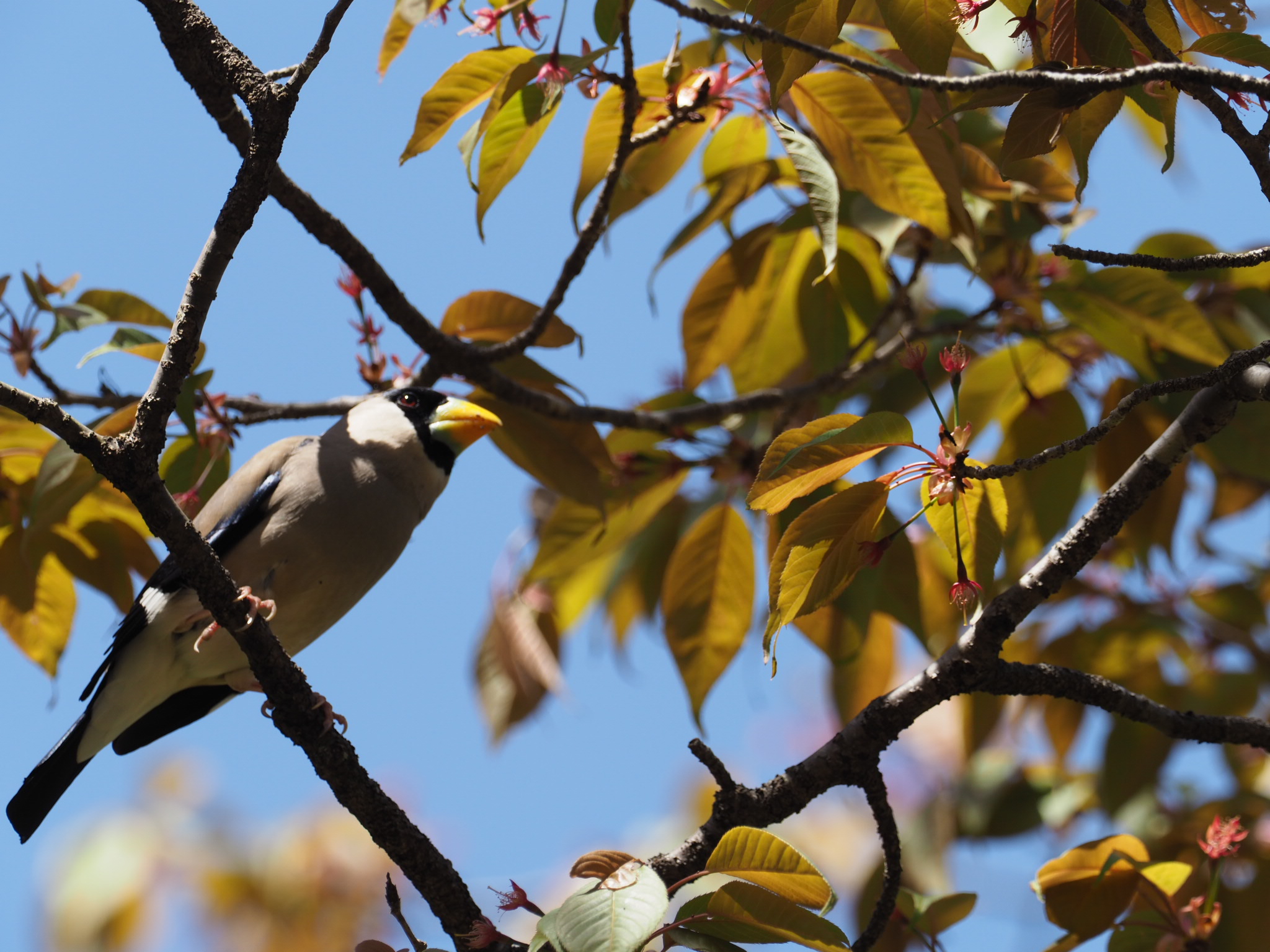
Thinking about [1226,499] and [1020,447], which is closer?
[1020,447]

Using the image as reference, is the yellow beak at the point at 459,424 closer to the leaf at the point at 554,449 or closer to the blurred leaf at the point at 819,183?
the leaf at the point at 554,449

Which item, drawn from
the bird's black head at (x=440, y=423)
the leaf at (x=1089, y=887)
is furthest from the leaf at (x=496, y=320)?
the leaf at (x=1089, y=887)

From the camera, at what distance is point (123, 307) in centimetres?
292

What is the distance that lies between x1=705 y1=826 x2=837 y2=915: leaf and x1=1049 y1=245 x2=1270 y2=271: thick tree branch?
0.96 meters

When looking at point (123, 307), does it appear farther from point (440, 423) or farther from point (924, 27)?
point (924, 27)

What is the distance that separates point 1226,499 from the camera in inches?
159

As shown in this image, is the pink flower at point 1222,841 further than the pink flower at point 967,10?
Yes

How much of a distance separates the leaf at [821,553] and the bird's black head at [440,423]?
1.81m

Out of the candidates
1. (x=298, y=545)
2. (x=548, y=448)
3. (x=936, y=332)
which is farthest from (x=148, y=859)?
(x=936, y=332)

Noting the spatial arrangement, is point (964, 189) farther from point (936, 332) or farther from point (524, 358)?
point (524, 358)

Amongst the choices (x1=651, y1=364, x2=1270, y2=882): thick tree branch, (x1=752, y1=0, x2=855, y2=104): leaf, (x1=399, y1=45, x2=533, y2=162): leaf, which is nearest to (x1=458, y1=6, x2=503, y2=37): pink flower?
(x1=399, y1=45, x2=533, y2=162): leaf

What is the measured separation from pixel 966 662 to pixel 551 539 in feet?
4.82

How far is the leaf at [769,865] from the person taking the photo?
1726 mm

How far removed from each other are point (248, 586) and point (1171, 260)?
2437 millimetres
